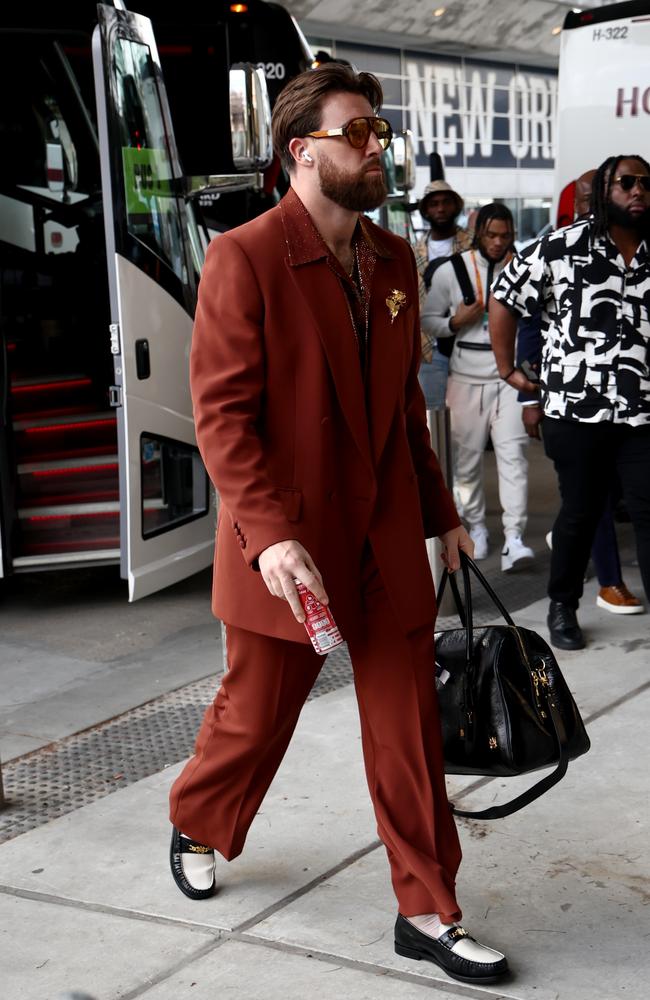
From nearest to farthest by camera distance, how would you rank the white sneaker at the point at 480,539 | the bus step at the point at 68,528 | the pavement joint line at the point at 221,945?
the pavement joint line at the point at 221,945 → the bus step at the point at 68,528 → the white sneaker at the point at 480,539

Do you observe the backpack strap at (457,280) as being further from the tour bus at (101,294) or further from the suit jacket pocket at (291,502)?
the suit jacket pocket at (291,502)

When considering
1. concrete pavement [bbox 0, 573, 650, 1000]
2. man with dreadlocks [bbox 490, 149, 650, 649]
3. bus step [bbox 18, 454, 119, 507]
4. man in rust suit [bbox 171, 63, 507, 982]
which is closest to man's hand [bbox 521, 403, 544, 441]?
man with dreadlocks [bbox 490, 149, 650, 649]

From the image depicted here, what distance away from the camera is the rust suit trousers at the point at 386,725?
3037 millimetres

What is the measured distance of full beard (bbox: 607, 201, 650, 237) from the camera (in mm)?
5180

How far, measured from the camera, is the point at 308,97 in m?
2.91

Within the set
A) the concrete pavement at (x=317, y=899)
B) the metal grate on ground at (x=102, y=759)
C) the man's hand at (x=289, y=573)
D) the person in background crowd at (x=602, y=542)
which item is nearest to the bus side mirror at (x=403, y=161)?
the person in background crowd at (x=602, y=542)

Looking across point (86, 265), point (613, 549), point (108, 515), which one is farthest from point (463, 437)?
point (86, 265)

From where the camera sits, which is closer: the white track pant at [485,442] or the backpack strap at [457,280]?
the white track pant at [485,442]

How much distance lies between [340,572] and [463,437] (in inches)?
188

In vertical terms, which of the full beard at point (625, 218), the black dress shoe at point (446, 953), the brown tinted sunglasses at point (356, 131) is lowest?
the black dress shoe at point (446, 953)

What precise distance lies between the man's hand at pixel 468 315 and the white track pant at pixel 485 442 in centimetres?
32

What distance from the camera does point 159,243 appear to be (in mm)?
6223

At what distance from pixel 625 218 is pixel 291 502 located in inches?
109

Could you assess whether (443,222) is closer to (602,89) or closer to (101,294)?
(602,89)
